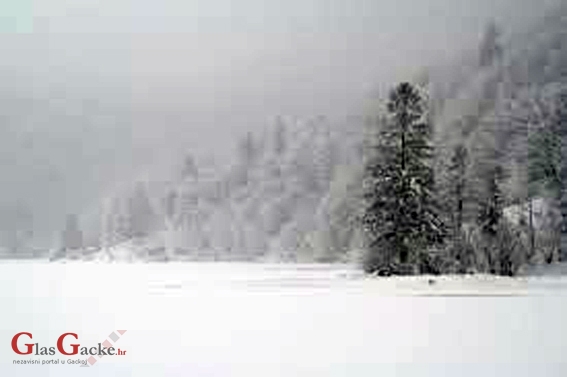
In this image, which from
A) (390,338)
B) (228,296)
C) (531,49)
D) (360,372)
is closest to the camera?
(360,372)

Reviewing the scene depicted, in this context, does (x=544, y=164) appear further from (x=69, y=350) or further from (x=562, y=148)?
(x=69, y=350)

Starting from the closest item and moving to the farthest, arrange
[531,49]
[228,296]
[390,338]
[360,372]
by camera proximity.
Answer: [360,372]
[390,338]
[228,296]
[531,49]

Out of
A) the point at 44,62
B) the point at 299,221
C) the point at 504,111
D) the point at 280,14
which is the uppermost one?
the point at 280,14

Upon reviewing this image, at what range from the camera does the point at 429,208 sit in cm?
525

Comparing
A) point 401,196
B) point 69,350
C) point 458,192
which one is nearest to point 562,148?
point 458,192

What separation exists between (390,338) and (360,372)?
1.45 ft

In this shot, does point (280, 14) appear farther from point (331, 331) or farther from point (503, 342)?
point (503, 342)

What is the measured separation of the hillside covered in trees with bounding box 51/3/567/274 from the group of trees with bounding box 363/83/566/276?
0.04 feet

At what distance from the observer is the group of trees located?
5.22m

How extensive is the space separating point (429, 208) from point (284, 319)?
1.52 metres

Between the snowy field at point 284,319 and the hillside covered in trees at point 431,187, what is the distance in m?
0.21

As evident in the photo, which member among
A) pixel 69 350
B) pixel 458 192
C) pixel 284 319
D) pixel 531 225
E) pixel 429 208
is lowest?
pixel 69 350

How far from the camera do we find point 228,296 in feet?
16.6

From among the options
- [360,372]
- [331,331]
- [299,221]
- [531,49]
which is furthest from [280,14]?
[360,372]
